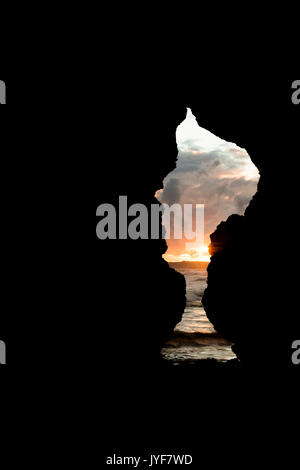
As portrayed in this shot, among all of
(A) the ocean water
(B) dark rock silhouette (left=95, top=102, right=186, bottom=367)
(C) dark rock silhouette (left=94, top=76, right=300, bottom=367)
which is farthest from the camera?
(A) the ocean water

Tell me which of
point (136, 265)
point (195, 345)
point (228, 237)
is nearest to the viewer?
point (136, 265)

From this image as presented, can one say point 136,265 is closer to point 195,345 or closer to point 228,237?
point 228,237

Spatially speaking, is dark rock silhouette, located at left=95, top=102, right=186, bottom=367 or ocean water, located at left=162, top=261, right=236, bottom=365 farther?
ocean water, located at left=162, top=261, right=236, bottom=365

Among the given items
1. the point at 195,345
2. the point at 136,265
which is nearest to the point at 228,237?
the point at 136,265

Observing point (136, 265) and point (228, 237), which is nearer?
point (136, 265)

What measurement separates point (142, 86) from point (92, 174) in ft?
10.5

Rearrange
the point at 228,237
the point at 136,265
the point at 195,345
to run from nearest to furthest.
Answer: the point at 136,265 < the point at 228,237 < the point at 195,345

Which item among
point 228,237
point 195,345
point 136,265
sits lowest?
point 195,345

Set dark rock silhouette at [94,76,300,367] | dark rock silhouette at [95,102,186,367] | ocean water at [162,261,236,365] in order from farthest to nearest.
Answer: ocean water at [162,261,236,365] < dark rock silhouette at [95,102,186,367] < dark rock silhouette at [94,76,300,367]

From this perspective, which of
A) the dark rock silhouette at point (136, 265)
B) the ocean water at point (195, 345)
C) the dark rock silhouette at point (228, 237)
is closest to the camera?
the dark rock silhouette at point (228, 237)

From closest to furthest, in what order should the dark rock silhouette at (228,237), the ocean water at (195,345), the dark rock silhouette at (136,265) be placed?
the dark rock silhouette at (228,237)
the dark rock silhouette at (136,265)
the ocean water at (195,345)

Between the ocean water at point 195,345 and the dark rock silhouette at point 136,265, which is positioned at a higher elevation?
the dark rock silhouette at point 136,265

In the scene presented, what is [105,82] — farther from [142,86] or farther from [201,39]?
[201,39]

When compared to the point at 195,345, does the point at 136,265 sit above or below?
above
